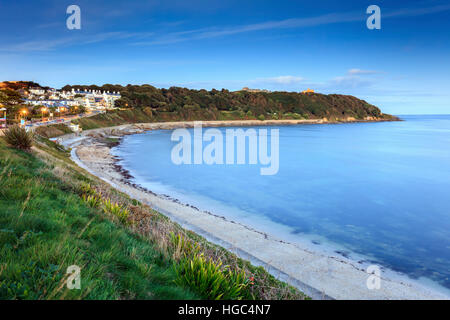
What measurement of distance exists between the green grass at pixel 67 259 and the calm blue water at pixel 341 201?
9.70 metres

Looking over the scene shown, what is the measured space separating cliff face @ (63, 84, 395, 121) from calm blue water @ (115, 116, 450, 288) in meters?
82.2

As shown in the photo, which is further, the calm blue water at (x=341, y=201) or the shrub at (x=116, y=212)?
the calm blue water at (x=341, y=201)

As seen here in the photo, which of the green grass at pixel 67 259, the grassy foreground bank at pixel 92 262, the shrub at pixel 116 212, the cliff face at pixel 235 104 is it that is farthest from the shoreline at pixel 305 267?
the cliff face at pixel 235 104

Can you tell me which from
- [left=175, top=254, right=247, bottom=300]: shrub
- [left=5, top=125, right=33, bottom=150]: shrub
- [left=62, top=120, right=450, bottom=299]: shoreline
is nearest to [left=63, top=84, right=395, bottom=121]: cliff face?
[left=5, top=125, right=33, bottom=150]: shrub

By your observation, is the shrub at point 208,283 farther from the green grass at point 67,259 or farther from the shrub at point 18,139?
the shrub at point 18,139

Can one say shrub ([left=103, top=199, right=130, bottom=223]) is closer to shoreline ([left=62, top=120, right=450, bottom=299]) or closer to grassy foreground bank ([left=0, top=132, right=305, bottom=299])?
grassy foreground bank ([left=0, top=132, right=305, bottom=299])

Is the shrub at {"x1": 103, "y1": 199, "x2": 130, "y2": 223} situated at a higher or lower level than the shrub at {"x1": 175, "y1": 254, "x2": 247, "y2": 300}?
higher

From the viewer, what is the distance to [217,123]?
388 feet

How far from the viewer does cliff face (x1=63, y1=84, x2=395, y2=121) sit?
378 feet

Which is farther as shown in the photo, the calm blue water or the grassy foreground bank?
the calm blue water

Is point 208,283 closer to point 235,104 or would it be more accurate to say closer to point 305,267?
point 305,267

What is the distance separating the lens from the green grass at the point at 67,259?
322 cm

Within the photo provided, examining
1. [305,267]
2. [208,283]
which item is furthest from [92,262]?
[305,267]

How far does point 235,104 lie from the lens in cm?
14575
